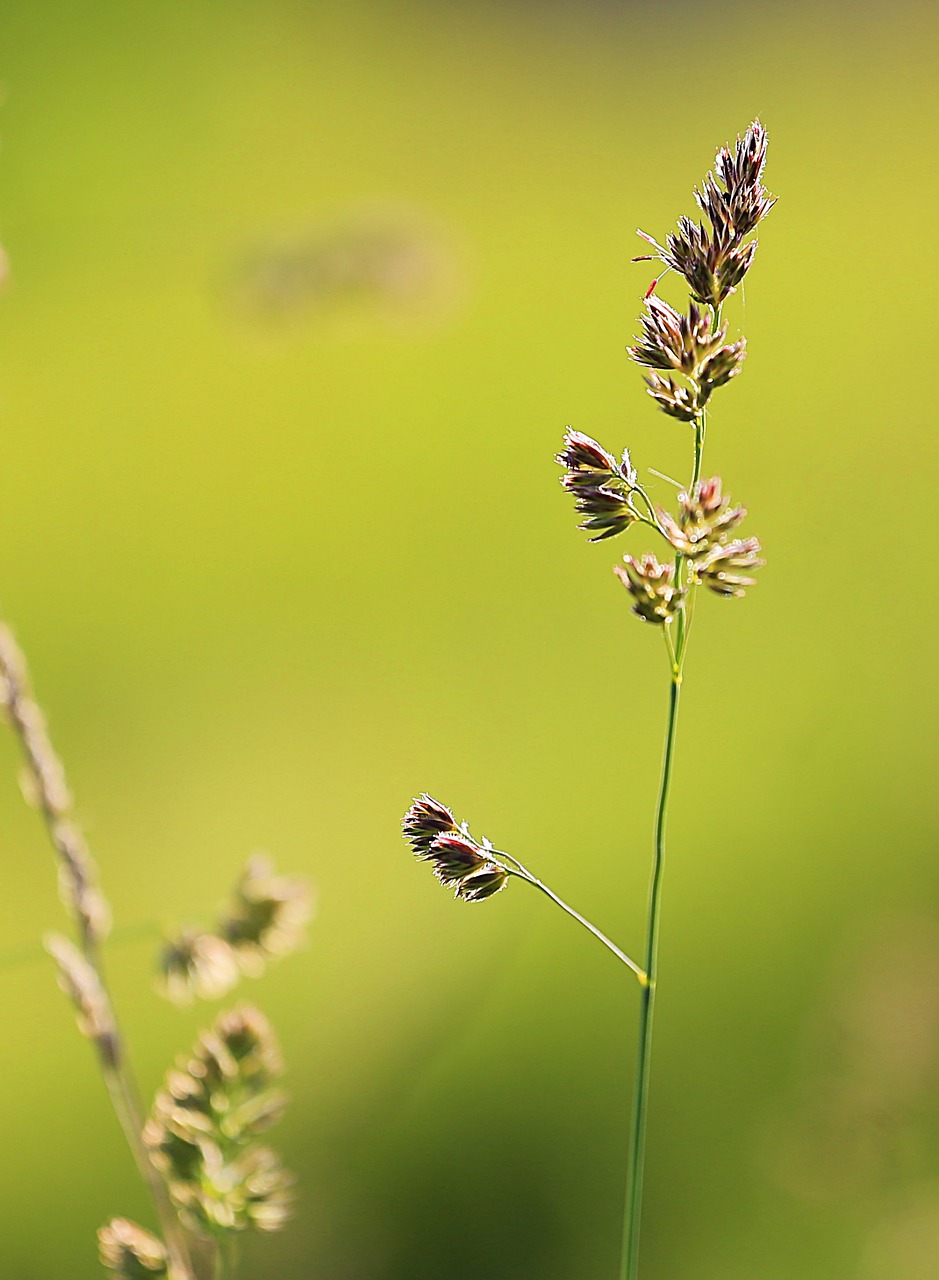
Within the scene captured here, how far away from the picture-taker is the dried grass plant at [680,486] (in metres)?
0.25

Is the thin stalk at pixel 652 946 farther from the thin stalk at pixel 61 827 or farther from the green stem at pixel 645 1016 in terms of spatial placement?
the thin stalk at pixel 61 827

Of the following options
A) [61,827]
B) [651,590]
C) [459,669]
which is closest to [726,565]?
[651,590]

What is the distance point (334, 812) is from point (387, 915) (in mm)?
140

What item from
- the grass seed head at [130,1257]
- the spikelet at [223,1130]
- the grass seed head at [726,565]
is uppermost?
the grass seed head at [726,565]

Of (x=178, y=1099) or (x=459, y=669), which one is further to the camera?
(x=459, y=669)

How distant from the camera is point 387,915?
0.97 metres

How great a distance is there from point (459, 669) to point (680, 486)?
0.97m

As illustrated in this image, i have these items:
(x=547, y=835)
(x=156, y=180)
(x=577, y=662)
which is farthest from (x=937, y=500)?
(x=156, y=180)

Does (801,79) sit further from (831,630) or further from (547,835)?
(547,835)

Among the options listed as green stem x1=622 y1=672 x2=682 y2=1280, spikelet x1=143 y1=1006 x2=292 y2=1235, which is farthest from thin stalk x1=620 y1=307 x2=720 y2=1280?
spikelet x1=143 y1=1006 x2=292 y2=1235

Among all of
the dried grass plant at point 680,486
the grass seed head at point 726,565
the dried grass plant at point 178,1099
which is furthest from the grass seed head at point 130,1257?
the grass seed head at point 726,565

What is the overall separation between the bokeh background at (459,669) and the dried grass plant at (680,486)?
0.23 meters

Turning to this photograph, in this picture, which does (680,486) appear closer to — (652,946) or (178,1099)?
(652,946)

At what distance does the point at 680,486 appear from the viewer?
258 mm
